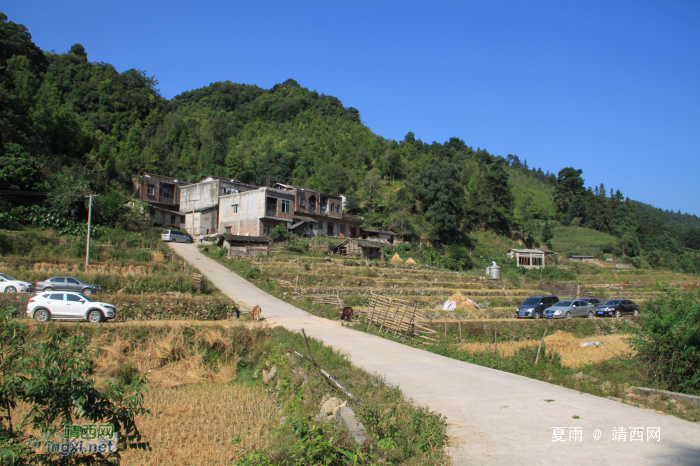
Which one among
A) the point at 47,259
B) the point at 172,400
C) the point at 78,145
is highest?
the point at 78,145

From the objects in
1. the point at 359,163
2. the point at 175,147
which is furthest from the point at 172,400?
the point at 359,163

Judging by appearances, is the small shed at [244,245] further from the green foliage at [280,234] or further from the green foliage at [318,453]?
the green foliage at [318,453]

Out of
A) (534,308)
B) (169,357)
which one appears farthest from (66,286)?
A: (534,308)

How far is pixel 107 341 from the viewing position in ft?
46.8

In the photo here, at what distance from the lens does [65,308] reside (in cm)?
1712

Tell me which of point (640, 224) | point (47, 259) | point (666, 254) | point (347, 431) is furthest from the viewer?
point (640, 224)

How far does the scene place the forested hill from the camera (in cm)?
4809

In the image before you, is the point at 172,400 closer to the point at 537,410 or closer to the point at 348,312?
the point at 537,410

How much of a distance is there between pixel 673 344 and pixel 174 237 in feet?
150

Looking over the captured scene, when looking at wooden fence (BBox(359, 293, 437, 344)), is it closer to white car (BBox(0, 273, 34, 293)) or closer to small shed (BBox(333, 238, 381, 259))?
white car (BBox(0, 273, 34, 293))

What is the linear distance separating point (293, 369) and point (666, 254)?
9827 centimetres

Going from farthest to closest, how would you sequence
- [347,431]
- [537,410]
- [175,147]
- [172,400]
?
1. [175,147]
2. [172,400]
3. [537,410]
4. [347,431]

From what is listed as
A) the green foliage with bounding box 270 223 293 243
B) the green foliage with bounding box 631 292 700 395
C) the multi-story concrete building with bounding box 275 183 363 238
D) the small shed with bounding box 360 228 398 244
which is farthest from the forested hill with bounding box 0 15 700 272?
the green foliage with bounding box 631 292 700 395

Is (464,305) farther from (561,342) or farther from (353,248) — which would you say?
(353,248)
